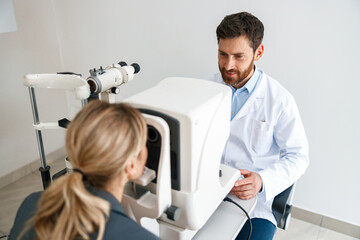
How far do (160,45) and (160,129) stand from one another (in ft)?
4.90

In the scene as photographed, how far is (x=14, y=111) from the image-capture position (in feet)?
7.96

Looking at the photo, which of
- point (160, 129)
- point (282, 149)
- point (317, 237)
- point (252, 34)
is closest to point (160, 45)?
point (252, 34)

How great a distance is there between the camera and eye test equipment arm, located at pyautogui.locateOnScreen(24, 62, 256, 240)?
79 centimetres

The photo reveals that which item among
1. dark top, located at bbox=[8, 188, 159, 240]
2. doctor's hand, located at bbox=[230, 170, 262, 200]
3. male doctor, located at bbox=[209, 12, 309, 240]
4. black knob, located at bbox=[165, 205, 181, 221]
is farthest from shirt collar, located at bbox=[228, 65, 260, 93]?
dark top, located at bbox=[8, 188, 159, 240]

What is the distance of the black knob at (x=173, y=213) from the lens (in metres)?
0.85

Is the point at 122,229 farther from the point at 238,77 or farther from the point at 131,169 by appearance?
the point at 238,77

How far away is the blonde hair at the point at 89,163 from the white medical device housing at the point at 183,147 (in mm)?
81

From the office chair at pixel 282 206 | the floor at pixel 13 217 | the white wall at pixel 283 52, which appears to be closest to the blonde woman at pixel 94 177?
the office chair at pixel 282 206

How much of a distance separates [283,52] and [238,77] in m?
0.54

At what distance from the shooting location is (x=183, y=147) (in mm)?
809

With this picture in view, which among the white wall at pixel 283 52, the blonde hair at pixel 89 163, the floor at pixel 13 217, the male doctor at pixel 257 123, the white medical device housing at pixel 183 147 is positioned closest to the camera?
the blonde hair at pixel 89 163

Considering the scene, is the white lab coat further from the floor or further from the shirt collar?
the floor

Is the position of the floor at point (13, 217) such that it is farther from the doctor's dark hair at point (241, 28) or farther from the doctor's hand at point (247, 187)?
the doctor's dark hair at point (241, 28)

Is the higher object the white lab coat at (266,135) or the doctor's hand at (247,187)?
the white lab coat at (266,135)
